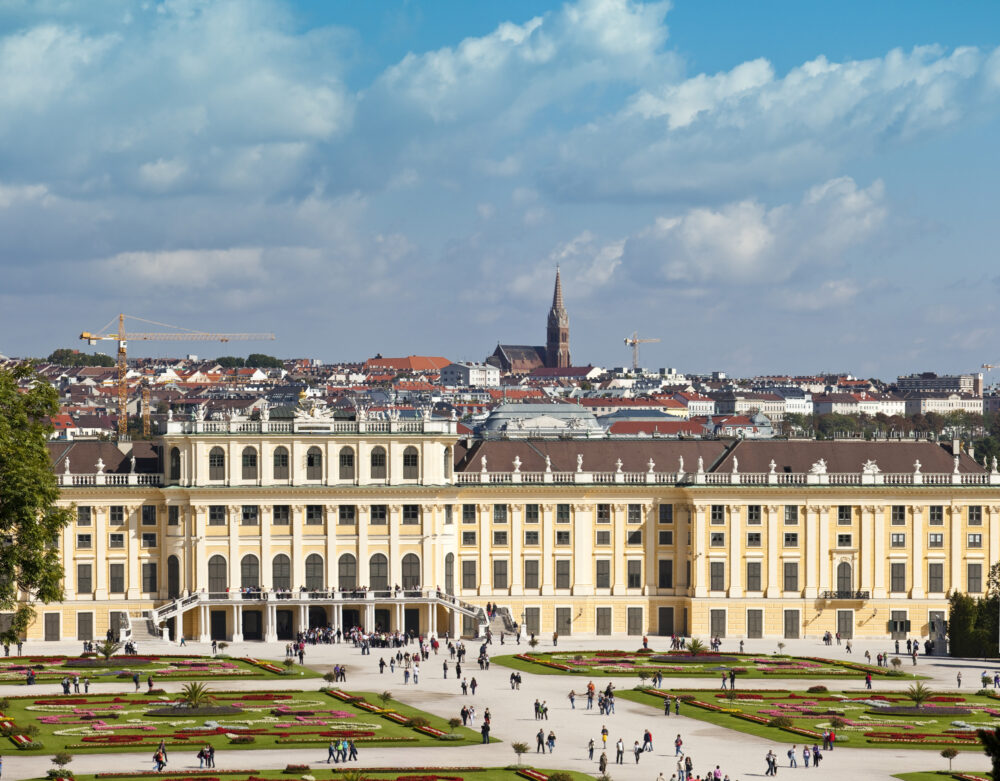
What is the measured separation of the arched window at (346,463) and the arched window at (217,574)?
29.5 ft

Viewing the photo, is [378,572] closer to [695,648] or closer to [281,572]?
[281,572]

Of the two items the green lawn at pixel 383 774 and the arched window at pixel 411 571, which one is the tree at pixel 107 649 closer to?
the arched window at pixel 411 571

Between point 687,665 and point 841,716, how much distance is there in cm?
2129

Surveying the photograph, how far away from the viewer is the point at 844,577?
139625 millimetres

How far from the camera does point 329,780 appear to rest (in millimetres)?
80000

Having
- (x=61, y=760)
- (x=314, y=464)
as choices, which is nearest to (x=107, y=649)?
(x=314, y=464)

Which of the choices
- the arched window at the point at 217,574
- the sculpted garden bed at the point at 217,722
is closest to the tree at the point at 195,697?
the sculpted garden bed at the point at 217,722

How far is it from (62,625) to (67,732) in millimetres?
44229

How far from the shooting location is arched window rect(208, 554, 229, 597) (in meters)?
136

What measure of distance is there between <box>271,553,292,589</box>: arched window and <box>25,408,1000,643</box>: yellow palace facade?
5.3 inches

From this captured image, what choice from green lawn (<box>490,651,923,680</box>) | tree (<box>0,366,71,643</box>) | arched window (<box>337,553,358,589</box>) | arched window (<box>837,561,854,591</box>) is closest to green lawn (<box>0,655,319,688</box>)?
tree (<box>0,366,71,643</box>)

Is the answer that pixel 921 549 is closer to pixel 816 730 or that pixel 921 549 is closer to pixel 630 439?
pixel 630 439

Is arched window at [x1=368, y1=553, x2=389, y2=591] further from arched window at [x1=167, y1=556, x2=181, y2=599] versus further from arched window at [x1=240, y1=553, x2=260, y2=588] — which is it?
arched window at [x1=167, y1=556, x2=181, y2=599]

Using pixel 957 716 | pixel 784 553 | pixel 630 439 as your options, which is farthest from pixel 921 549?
pixel 957 716
